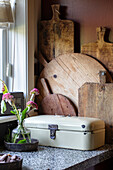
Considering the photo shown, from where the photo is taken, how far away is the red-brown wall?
266 cm

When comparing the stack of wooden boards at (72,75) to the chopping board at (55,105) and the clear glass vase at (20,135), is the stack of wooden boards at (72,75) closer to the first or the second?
the chopping board at (55,105)

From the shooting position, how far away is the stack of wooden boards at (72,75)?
2.57 meters

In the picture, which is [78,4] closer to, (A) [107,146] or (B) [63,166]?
(A) [107,146]

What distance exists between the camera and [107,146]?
8.07ft

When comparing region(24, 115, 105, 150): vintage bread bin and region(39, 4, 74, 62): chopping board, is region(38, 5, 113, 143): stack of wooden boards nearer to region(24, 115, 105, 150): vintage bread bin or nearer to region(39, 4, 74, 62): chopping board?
region(39, 4, 74, 62): chopping board

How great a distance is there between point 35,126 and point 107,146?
56cm

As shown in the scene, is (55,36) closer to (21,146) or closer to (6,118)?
(6,118)

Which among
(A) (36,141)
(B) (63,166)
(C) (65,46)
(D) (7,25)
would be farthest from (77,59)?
(B) (63,166)

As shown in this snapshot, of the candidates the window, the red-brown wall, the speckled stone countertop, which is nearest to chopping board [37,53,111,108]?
the red-brown wall

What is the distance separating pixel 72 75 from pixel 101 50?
323 mm

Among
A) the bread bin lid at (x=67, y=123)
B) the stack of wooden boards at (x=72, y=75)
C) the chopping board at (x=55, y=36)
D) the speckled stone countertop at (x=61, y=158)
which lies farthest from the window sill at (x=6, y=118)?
the chopping board at (x=55, y=36)

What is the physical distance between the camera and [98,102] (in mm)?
2572

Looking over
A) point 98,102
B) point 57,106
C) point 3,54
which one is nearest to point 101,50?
point 98,102

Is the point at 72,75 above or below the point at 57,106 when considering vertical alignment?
above
